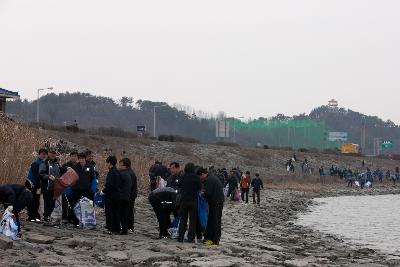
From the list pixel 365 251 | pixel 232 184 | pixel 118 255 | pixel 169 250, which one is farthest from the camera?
pixel 232 184

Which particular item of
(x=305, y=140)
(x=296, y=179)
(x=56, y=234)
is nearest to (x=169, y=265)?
(x=56, y=234)

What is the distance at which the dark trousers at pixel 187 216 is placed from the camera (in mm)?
14682

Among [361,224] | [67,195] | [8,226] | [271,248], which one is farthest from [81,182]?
[361,224]

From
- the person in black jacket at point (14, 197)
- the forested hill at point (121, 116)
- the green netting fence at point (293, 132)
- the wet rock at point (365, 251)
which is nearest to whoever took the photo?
the person in black jacket at point (14, 197)

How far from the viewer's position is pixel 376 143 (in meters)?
143

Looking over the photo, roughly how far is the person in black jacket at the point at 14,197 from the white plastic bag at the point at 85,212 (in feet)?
9.39

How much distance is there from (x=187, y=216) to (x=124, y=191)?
1497 mm

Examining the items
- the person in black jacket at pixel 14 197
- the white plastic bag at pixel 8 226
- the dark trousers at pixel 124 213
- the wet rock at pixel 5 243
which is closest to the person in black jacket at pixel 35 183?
the dark trousers at pixel 124 213

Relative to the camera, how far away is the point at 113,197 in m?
15.1

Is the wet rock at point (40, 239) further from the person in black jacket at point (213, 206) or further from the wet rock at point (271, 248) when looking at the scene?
the wet rock at point (271, 248)

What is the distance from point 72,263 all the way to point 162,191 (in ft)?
15.0

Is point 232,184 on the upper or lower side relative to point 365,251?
upper

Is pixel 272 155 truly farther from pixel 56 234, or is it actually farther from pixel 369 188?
pixel 56 234

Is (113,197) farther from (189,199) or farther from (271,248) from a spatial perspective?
(271,248)
